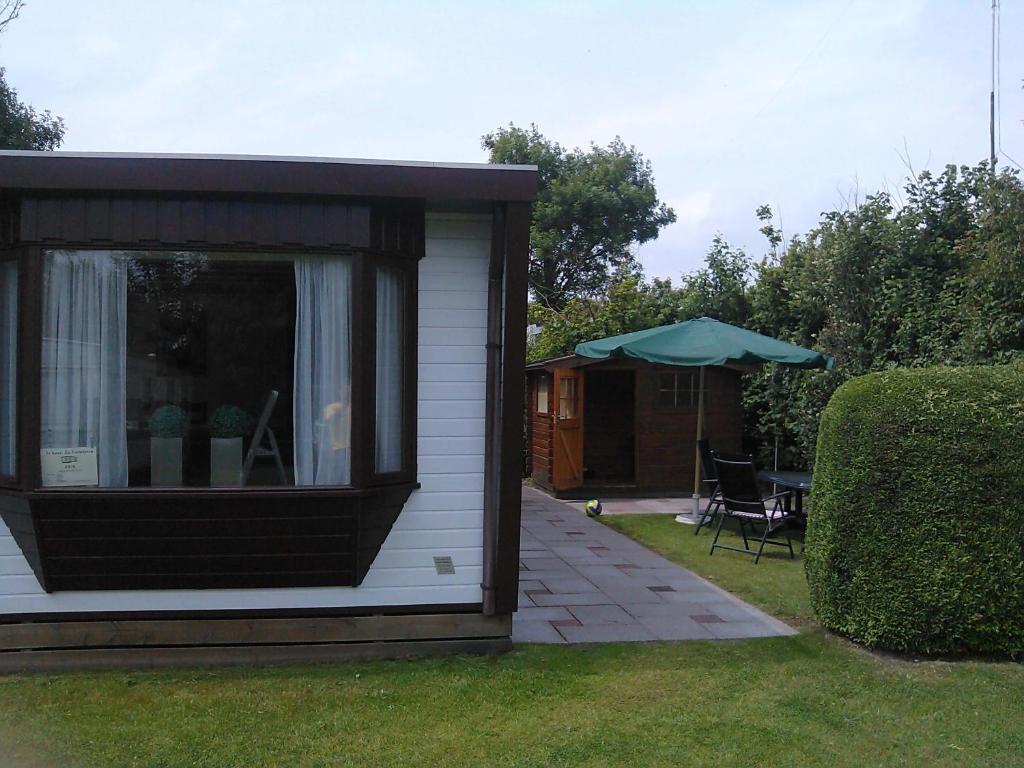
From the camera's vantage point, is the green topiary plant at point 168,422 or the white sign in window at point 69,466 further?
the green topiary plant at point 168,422

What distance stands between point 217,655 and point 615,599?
2.81 meters

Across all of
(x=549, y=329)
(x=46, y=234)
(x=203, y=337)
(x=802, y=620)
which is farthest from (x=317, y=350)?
(x=549, y=329)

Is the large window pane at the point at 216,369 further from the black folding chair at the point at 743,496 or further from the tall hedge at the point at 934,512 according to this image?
the black folding chair at the point at 743,496

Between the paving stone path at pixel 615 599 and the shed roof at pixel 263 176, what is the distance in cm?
264

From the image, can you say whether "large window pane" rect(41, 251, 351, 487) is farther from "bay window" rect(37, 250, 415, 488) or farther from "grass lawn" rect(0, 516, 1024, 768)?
"grass lawn" rect(0, 516, 1024, 768)

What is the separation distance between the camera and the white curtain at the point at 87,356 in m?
4.66

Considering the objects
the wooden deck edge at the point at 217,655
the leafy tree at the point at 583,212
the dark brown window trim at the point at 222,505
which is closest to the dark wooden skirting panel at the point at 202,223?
the dark brown window trim at the point at 222,505

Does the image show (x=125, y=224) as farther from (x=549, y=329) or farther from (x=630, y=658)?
(x=549, y=329)

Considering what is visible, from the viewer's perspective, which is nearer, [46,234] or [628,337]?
[46,234]

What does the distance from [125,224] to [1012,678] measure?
199 inches

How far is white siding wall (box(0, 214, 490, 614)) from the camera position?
5.13 m

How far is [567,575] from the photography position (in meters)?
7.40

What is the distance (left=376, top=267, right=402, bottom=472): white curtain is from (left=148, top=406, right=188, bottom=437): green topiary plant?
1011mm

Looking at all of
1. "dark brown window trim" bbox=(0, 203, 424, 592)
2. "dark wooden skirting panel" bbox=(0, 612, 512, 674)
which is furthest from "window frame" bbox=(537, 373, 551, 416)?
"dark brown window trim" bbox=(0, 203, 424, 592)
